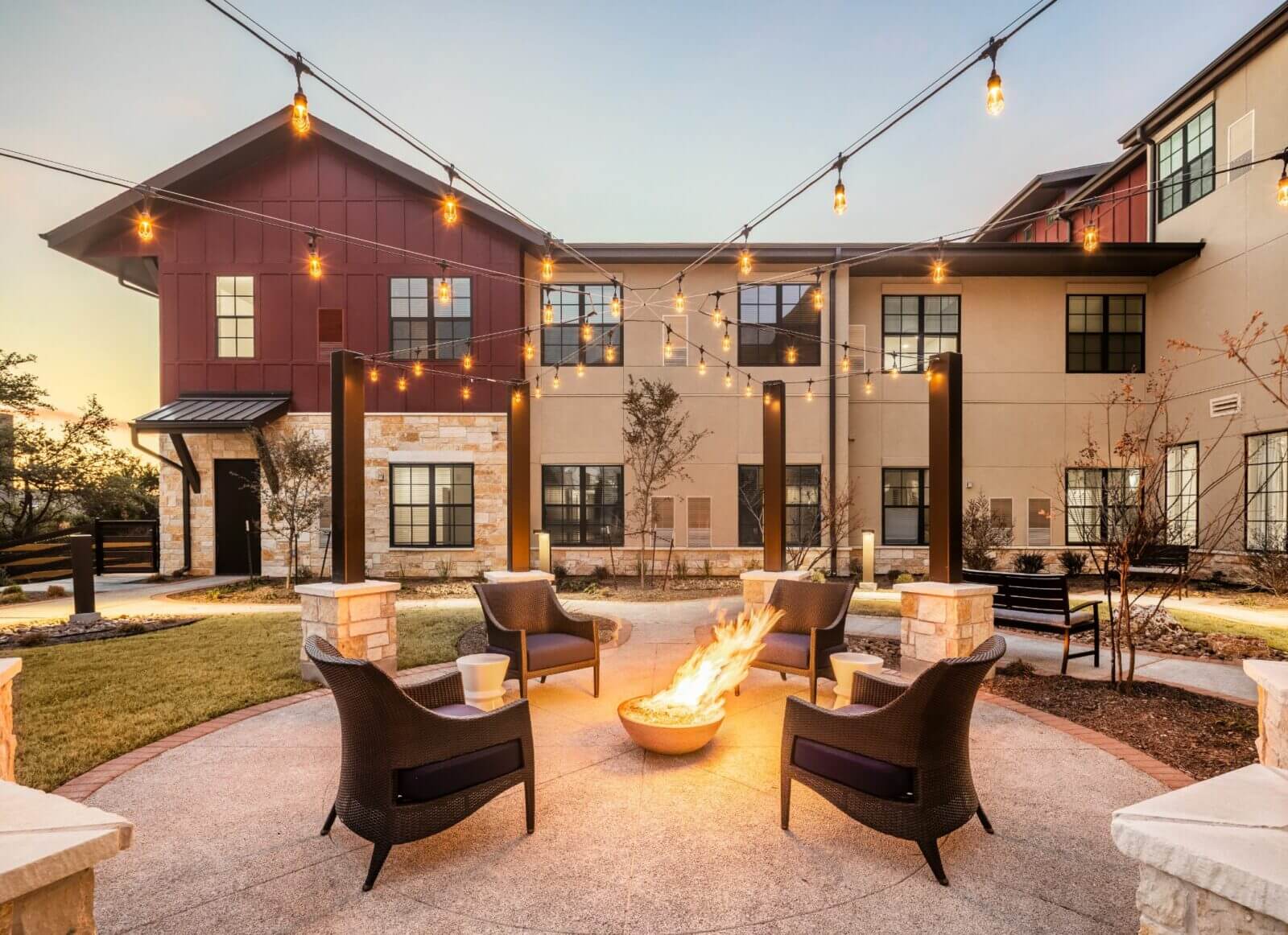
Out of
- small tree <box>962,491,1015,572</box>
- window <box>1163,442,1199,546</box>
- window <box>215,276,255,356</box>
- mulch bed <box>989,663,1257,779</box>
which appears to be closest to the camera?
mulch bed <box>989,663,1257,779</box>

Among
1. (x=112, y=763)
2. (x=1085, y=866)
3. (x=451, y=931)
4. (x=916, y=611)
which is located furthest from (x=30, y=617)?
(x=1085, y=866)

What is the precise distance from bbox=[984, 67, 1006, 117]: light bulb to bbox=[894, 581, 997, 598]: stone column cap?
11.2ft

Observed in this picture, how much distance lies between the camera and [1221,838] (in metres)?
1.51

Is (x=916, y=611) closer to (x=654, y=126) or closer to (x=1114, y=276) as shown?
(x=1114, y=276)

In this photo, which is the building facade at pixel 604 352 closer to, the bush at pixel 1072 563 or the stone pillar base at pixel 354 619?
the bush at pixel 1072 563

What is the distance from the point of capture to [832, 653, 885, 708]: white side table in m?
3.89

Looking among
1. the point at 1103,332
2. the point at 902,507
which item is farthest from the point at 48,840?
the point at 1103,332

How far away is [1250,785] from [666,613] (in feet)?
22.4

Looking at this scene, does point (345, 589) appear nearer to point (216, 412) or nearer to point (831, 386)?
point (216, 412)

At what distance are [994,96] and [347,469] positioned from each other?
5069 millimetres

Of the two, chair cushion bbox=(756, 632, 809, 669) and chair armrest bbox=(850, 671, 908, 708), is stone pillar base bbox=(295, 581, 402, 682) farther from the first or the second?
chair armrest bbox=(850, 671, 908, 708)

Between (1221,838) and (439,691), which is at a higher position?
(1221,838)

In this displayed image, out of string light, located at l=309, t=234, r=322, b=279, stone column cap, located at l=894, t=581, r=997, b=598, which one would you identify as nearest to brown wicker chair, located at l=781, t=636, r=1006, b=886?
stone column cap, located at l=894, t=581, r=997, b=598

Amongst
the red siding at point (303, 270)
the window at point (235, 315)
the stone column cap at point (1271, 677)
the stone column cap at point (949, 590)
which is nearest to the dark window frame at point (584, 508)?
the red siding at point (303, 270)
